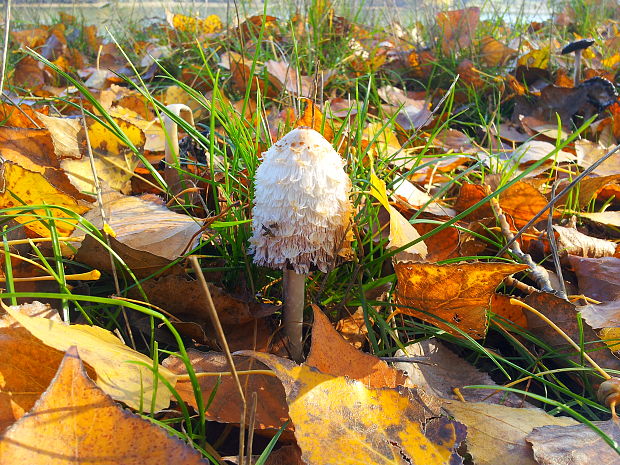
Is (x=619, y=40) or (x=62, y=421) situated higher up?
(x=619, y=40)

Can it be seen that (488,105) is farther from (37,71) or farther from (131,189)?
(37,71)

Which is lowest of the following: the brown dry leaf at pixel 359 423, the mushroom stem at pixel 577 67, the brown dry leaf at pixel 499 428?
the brown dry leaf at pixel 499 428

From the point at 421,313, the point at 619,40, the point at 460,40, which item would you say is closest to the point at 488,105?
the point at 460,40

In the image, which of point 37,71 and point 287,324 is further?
point 37,71

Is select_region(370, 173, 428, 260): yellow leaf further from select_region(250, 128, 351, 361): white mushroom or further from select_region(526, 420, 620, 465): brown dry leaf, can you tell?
select_region(526, 420, 620, 465): brown dry leaf

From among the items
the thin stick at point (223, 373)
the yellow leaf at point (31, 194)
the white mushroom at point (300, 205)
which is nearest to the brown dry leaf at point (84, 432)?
the thin stick at point (223, 373)

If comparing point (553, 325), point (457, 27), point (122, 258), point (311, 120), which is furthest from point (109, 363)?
point (457, 27)

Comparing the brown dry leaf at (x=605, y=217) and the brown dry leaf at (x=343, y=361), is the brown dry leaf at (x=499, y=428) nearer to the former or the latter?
the brown dry leaf at (x=343, y=361)
